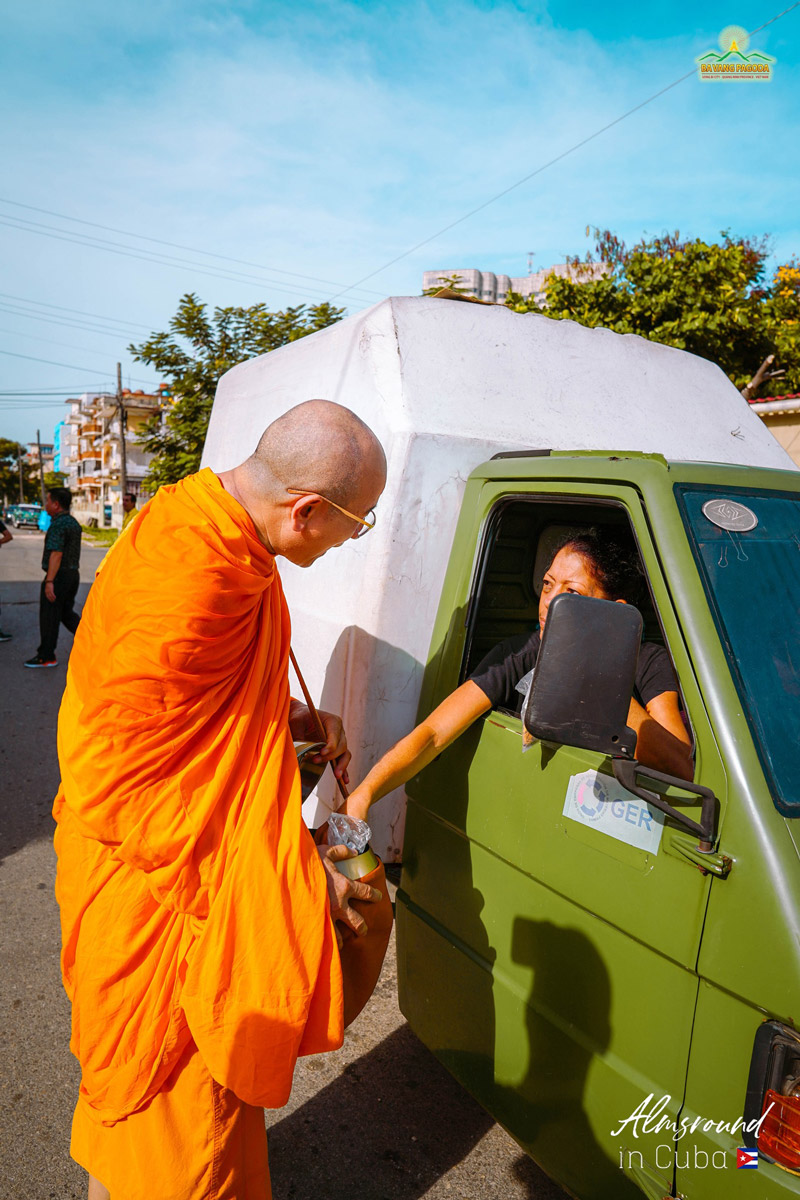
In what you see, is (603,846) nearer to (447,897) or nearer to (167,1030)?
(447,897)

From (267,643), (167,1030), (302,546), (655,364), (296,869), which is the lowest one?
(167,1030)

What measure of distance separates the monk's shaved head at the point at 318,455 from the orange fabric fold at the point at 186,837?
4.8 inches

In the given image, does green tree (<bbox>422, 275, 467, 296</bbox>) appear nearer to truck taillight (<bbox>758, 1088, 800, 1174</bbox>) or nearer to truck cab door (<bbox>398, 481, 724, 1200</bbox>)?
truck cab door (<bbox>398, 481, 724, 1200</bbox>)

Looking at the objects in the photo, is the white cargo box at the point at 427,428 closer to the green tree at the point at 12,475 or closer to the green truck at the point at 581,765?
the green truck at the point at 581,765

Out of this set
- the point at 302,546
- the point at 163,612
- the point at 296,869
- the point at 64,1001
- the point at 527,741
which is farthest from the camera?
the point at 64,1001

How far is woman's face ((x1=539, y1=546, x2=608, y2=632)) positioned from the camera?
212 cm

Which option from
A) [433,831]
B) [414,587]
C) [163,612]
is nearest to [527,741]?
[433,831]

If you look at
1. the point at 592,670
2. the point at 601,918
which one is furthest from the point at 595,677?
the point at 601,918

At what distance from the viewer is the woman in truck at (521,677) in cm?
201

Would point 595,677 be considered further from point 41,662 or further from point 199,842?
point 41,662

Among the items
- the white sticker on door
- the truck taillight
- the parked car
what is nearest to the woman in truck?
the white sticker on door

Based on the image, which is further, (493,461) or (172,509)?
(493,461)

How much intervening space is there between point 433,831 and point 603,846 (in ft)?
2.46

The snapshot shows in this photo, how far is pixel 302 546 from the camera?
176 centimetres
